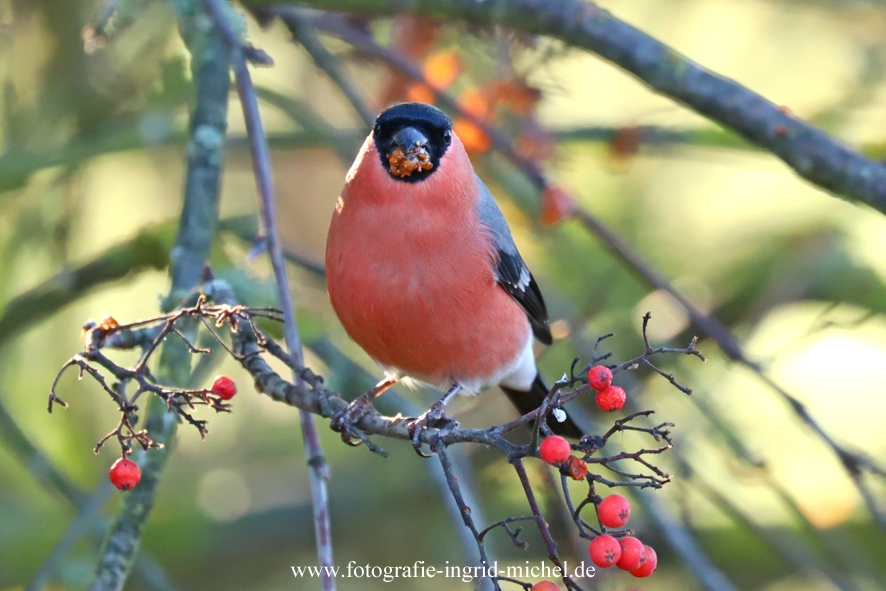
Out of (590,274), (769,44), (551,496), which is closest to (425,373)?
(551,496)

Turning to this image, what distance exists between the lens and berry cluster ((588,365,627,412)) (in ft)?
7.08

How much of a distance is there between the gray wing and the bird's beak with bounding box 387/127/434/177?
0.39 meters

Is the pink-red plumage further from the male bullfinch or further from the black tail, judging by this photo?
the black tail

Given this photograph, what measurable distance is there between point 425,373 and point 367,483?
6.72ft

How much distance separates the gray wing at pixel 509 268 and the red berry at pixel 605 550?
5.48 feet

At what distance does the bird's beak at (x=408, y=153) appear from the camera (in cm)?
353

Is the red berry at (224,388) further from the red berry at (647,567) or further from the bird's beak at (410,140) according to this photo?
the bird's beak at (410,140)

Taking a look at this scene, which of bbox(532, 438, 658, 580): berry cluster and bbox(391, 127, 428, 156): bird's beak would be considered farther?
bbox(391, 127, 428, 156): bird's beak

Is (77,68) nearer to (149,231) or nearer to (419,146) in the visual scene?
(149,231)

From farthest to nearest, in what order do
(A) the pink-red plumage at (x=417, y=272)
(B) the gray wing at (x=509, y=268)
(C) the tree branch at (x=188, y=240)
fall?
(B) the gray wing at (x=509, y=268)
(A) the pink-red plumage at (x=417, y=272)
(C) the tree branch at (x=188, y=240)

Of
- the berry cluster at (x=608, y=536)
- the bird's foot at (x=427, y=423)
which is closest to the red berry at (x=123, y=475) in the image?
the bird's foot at (x=427, y=423)

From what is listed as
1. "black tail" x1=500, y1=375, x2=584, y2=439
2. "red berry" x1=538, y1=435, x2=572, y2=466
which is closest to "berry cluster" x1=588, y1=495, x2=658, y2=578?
"red berry" x1=538, y1=435, x2=572, y2=466

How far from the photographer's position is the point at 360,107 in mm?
4395

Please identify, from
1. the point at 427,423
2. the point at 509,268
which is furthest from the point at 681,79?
the point at 427,423
